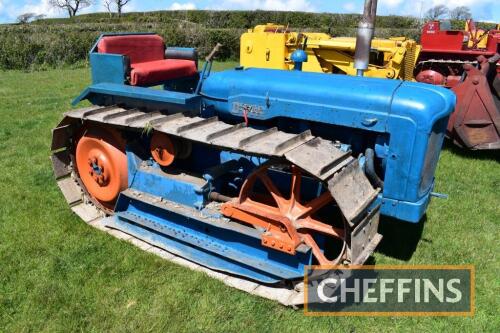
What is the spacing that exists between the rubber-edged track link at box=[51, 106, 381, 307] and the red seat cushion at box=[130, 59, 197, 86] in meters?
0.41

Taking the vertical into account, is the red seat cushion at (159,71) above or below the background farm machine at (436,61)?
above

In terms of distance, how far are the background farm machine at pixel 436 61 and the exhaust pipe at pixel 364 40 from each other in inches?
64.0

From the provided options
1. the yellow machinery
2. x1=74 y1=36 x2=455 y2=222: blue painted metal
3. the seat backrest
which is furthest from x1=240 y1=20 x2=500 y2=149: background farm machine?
x1=74 y1=36 x2=455 y2=222: blue painted metal

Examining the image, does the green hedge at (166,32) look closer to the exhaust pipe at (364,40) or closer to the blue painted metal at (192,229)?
the exhaust pipe at (364,40)

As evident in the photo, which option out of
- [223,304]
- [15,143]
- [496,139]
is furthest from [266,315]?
[15,143]

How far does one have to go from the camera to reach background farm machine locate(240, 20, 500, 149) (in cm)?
659

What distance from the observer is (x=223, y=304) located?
3389mm

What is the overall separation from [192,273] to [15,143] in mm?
4735

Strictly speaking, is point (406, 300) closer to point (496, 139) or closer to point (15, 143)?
point (496, 139)

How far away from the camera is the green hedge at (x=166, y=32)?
17188 mm

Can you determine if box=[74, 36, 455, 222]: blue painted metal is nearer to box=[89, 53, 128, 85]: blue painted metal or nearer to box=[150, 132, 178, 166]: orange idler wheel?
box=[150, 132, 178, 166]: orange idler wheel

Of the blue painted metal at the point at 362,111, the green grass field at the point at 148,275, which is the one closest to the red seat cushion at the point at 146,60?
the blue painted metal at the point at 362,111

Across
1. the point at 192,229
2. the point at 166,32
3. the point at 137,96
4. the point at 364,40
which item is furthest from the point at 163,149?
the point at 166,32

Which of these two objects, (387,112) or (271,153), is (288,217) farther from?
(387,112)
